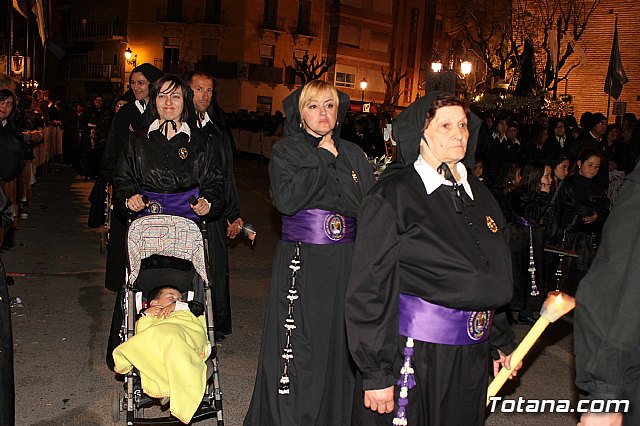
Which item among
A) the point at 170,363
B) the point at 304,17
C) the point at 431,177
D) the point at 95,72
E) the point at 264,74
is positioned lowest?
the point at 170,363

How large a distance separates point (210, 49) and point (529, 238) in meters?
46.8

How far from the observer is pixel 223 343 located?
7441mm

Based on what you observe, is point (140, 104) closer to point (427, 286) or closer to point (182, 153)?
point (182, 153)

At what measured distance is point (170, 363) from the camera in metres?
4.81

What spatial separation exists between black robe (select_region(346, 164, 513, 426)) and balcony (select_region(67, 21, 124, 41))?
5601 centimetres

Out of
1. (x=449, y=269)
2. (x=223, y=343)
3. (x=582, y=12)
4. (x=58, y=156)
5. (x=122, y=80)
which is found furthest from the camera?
(x=122, y=80)

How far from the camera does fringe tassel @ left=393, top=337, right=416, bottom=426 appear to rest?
352cm

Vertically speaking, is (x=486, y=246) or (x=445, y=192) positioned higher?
(x=445, y=192)

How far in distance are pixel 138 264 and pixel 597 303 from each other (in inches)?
139

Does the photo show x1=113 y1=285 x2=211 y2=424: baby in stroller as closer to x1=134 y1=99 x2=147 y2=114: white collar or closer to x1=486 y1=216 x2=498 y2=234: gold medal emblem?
x1=486 y1=216 x2=498 y2=234: gold medal emblem

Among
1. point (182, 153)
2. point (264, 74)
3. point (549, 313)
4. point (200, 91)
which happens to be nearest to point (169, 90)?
point (182, 153)

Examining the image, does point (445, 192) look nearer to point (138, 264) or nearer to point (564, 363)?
point (138, 264)

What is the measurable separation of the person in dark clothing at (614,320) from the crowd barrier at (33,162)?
136 inches

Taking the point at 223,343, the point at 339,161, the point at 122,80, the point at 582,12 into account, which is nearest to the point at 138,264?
the point at 339,161
